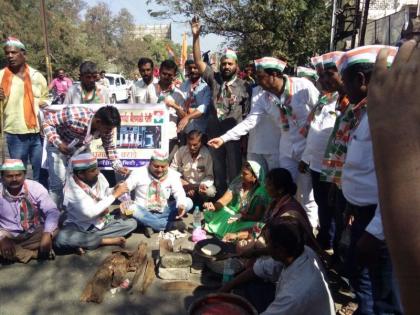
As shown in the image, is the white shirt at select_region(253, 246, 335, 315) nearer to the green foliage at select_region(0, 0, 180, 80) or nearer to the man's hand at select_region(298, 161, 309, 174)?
the man's hand at select_region(298, 161, 309, 174)

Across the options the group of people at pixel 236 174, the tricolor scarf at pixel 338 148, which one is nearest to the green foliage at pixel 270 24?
the group of people at pixel 236 174

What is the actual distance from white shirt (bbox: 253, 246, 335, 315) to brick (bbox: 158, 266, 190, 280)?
54.6 inches

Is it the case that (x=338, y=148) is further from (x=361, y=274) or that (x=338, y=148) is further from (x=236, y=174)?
(x=236, y=174)

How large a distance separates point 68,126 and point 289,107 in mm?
2502

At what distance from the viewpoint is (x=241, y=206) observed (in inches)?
187

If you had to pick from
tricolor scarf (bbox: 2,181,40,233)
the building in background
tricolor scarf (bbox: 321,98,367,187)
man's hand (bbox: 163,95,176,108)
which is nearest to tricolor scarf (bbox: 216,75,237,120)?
man's hand (bbox: 163,95,176,108)

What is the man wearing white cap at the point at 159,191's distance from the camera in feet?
16.0

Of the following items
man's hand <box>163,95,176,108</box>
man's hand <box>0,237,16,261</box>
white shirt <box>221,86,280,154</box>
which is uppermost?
man's hand <box>163,95,176,108</box>

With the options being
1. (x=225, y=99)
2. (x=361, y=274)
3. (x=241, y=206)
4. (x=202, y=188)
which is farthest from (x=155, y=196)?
(x=361, y=274)

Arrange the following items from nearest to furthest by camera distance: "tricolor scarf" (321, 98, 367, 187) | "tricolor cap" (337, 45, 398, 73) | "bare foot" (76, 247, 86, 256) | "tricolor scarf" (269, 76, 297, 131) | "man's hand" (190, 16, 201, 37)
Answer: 1. "tricolor cap" (337, 45, 398, 73)
2. "tricolor scarf" (321, 98, 367, 187)
3. "tricolor scarf" (269, 76, 297, 131)
4. "bare foot" (76, 247, 86, 256)
5. "man's hand" (190, 16, 201, 37)

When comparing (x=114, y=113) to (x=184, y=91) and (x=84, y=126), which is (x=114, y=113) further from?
(x=184, y=91)

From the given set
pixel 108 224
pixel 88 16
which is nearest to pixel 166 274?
pixel 108 224

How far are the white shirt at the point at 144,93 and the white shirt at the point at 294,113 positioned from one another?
5.86 ft

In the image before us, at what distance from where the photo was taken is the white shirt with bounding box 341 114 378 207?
2.20m
